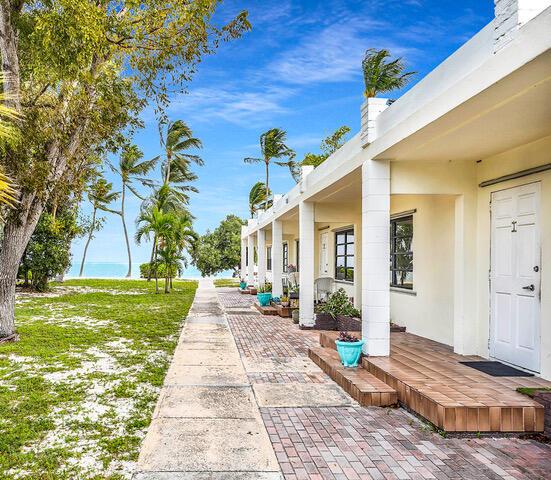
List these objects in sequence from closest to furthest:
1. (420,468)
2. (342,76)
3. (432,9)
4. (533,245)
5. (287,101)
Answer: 1. (420,468)
2. (533,245)
3. (432,9)
4. (342,76)
5. (287,101)

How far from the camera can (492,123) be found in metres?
4.75

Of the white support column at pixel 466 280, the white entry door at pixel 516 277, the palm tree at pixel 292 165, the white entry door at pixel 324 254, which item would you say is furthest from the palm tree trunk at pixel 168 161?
the white entry door at pixel 516 277

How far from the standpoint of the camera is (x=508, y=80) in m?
3.64

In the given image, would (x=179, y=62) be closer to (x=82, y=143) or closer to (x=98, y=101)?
(x=98, y=101)

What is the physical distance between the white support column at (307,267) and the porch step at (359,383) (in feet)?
11.9

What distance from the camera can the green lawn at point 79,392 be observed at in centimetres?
369

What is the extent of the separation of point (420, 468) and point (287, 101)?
2911 centimetres

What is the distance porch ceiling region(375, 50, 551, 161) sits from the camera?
3664mm

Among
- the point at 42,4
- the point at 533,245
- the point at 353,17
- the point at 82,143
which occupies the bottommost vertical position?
the point at 533,245

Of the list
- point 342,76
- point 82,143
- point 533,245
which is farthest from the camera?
point 342,76

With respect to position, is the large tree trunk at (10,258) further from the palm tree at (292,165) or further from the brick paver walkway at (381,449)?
the palm tree at (292,165)

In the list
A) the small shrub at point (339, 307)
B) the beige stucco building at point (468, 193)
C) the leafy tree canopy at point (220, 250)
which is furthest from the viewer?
the leafy tree canopy at point (220, 250)


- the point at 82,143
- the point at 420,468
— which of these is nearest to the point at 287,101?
the point at 82,143

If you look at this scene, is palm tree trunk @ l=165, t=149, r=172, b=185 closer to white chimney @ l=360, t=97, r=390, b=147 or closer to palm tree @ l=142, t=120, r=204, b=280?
palm tree @ l=142, t=120, r=204, b=280
